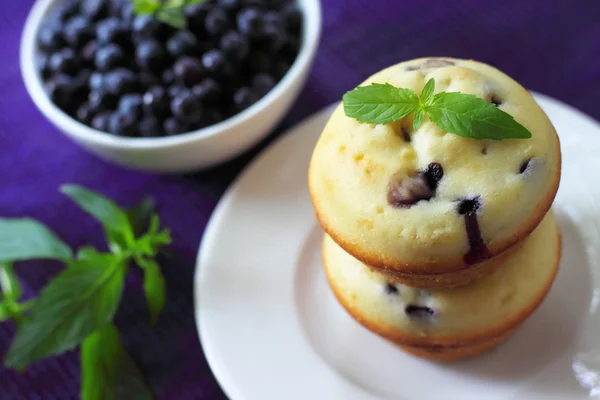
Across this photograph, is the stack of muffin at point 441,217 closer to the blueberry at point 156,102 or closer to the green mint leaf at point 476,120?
the green mint leaf at point 476,120

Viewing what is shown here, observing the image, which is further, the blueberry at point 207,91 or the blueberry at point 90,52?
the blueberry at point 90,52

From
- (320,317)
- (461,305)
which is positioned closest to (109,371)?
(320,317)

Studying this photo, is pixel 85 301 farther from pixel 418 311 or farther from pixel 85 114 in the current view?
pixel 418 311

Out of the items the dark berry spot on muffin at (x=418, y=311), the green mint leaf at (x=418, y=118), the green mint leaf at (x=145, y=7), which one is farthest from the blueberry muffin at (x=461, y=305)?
the green mint leaf at (x=145, y=7)

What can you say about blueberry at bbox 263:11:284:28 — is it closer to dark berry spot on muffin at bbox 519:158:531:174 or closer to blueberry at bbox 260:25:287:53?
blueberry at bbox 260:25:287:53

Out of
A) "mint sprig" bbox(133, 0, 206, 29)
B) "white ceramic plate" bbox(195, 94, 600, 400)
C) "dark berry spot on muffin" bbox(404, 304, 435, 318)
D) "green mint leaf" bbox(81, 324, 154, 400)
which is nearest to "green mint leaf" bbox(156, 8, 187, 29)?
"mint sprig" bbox(133, 0, 206, 29)

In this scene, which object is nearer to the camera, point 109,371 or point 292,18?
point 109,371
